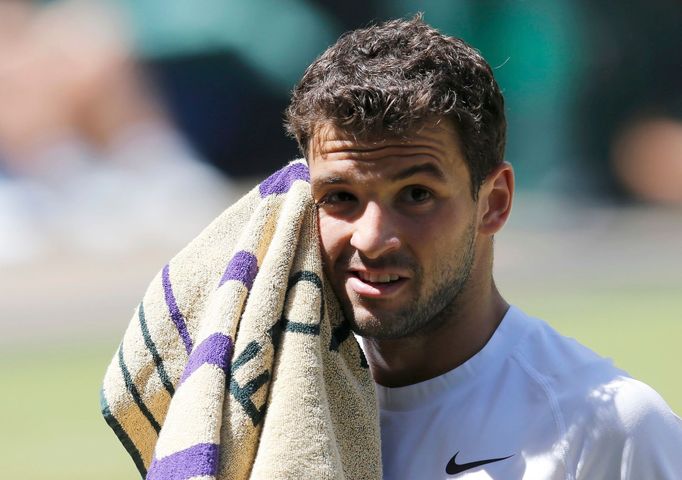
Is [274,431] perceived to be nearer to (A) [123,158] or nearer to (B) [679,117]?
(A) [123,158]

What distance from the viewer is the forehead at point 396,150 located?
1820mm

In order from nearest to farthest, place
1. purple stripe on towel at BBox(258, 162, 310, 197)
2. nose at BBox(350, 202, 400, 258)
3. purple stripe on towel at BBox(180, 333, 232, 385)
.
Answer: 1. purple stripe on towel at BBox(180, 333, 232, 385)
2. nose at BBox(350, 202, 400, 258)
3. purple stripe on towel at BBox(258, 162, 310, 197)

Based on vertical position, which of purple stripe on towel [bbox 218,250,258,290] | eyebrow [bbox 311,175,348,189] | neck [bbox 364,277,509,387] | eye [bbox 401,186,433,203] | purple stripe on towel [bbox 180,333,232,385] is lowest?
purple stripe on towel [bbox 180,333,232,385]

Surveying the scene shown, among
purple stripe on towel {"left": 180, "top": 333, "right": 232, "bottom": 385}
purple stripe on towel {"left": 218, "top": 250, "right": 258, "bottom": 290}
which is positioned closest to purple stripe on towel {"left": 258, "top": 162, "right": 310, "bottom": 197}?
purple stripe on towel {"left": 218, "top": 250, "right": 258, "bottom": 290}

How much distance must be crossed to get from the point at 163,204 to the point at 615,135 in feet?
15.7

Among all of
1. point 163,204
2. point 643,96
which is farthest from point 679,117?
point 163,204

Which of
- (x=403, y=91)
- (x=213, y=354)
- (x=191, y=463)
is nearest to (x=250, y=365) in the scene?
(x=213, y=354)

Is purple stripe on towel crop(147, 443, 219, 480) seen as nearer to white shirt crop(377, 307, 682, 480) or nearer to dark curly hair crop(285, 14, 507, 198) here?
white shirt crop(377, 307, 682, 480)

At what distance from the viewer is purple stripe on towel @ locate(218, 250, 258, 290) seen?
1.77 meters

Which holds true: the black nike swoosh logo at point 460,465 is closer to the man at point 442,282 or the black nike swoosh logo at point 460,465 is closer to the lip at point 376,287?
the man at point 442,282

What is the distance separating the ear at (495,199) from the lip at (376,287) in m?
0.25

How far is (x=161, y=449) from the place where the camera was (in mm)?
1635

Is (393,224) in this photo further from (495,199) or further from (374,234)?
(495,199)

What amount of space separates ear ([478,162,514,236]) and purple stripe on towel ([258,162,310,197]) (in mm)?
348
